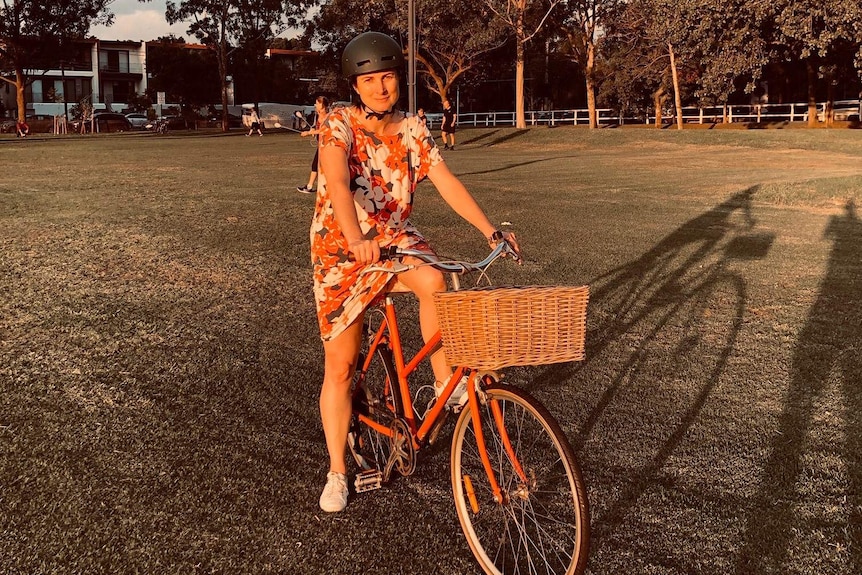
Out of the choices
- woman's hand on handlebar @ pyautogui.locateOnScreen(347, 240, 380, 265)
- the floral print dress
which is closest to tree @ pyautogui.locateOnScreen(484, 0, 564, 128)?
the floral print dress

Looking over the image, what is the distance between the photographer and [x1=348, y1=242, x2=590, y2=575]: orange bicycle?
2.65 metres

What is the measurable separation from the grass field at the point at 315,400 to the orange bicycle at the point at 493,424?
18 centimetres

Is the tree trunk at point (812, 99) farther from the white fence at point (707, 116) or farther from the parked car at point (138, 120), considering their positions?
the parked car at point (138, 120)

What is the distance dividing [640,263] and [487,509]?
6.08m

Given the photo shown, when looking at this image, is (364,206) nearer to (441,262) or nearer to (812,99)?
(441,262)

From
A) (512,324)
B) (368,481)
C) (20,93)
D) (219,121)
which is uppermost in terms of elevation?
(20,93)

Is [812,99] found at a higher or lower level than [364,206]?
higher

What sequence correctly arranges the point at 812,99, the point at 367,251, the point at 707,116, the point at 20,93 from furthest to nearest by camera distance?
the point at 707,116 < the point at 20,93 < the point at 812,99 < the point at 367,251

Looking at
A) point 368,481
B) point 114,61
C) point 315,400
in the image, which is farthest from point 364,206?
point 114,61

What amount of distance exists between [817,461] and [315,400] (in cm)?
268

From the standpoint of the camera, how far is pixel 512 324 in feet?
8.63

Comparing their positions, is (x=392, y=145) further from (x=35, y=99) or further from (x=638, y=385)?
(x=35, y=99)

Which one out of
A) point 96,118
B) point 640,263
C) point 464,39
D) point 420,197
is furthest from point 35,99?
point 640,263

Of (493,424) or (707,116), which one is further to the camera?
(707,116)
